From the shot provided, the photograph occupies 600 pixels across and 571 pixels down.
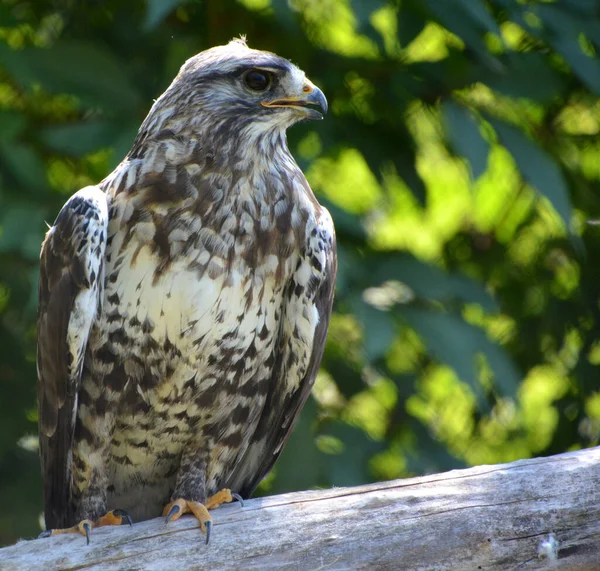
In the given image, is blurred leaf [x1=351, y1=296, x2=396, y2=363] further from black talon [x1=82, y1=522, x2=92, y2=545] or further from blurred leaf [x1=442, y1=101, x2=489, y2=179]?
black talon [x1=82, y1=522, x2=92, y2=545]

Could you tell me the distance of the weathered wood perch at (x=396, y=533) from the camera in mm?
3127

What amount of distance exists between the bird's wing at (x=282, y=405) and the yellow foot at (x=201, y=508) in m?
0.46

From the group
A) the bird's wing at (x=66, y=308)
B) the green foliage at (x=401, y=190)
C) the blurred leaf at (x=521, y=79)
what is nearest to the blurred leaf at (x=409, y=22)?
the green foliage at (x=401, y=190)

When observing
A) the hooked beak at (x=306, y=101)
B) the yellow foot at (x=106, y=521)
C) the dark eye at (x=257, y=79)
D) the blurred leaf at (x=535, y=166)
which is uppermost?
the dark eye at (x=257, y=79)

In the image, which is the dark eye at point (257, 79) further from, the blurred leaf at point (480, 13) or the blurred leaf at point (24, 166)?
the blurred leaf at point (24, 166)

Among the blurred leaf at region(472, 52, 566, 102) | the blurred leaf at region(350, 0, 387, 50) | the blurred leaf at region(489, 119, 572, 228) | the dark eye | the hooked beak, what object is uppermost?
the blurred leaf at region(350, 0, 387, 50)

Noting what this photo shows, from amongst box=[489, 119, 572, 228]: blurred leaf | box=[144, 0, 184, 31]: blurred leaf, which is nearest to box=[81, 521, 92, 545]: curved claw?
box=[144, 0, 184, 31]: blurred leaf

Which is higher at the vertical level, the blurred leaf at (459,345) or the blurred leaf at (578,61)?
the blurred leaf at (578,61)

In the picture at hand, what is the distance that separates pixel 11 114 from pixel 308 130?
4.02 ft

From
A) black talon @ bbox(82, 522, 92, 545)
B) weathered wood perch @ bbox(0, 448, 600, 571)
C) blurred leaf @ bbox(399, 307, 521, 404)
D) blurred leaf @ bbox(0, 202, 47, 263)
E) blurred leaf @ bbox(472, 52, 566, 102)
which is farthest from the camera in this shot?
blurred leaf @ bbox(472, 52, 566, 102)

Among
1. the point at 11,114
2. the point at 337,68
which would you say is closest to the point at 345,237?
the point at 337,68

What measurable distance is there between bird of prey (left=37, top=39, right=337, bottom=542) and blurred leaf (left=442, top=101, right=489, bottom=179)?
0.63 m

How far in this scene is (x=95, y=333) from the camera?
3.60 meters

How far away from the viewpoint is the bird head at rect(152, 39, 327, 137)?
145 inches
